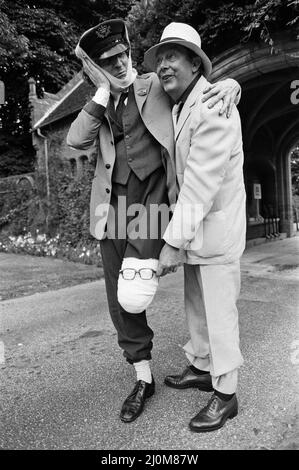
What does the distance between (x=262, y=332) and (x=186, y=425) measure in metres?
1.71

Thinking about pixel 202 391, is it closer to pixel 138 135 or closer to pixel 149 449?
pixel 149 449

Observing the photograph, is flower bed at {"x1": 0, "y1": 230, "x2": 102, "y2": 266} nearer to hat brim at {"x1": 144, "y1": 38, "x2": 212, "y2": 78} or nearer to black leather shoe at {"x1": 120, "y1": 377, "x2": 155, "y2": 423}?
black leather shoe at {"x1": 120, "y1": 377, "x2": 155, "y2": 423}

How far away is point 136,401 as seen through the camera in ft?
7.32

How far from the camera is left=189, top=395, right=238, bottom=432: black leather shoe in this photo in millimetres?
1993

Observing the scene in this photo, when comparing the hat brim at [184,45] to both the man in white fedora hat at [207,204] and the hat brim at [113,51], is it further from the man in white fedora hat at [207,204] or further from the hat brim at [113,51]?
the hat brim at [113,51]

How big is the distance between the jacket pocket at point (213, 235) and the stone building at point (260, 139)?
5.90m

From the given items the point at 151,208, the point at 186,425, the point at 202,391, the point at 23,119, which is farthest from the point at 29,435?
the point at 23,119

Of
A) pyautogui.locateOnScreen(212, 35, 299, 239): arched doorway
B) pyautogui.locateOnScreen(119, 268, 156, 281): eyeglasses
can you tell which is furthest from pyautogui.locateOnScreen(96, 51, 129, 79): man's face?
pyautogui.locateOnScreen(212, 35, 299, 239): arched doorway

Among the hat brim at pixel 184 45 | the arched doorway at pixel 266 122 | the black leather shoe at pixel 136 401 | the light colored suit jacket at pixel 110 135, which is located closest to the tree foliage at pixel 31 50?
the arched doorway at pixel 266 122

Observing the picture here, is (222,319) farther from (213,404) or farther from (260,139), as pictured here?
(260,139)

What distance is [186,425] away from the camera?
2076mm

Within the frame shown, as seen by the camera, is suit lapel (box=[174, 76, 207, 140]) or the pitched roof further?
the pitched roof

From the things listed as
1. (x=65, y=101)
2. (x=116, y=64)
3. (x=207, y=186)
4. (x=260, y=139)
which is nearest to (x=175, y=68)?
(x=116, y=64)

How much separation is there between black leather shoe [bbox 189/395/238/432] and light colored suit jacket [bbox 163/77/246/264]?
0.73 metres
